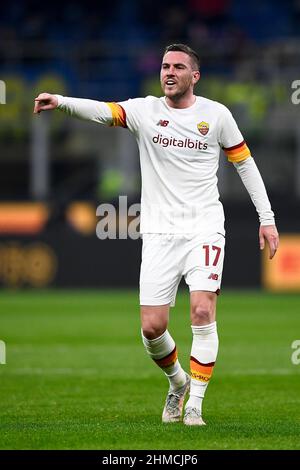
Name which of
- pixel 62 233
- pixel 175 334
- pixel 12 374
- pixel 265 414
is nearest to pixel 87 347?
pixel 175 334

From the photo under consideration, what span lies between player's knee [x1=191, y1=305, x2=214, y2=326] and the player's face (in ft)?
4.72

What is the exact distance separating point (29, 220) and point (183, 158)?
1622cm

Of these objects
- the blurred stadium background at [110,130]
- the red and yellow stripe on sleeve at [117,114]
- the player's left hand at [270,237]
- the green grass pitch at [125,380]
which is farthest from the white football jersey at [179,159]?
the blurred stadium background at [110,130]

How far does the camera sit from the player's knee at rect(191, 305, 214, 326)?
7258mm

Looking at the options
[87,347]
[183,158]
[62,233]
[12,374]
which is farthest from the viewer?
[62,233]

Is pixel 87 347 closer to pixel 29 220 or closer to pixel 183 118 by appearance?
pixel 183 118

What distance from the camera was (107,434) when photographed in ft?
22.3

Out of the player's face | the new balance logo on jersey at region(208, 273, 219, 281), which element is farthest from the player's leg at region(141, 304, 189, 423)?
the player's face

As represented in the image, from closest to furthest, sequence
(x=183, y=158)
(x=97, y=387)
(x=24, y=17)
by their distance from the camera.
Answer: (x=183, y=158) < (x=97, y=387) < (x=24, y=17)

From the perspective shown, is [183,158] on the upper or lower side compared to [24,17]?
lower

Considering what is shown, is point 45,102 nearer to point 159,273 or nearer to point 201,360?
point 159,273

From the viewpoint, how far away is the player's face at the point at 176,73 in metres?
7.38

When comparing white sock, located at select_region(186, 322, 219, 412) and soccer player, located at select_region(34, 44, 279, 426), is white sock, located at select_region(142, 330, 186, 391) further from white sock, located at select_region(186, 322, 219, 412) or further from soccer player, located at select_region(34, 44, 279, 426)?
white sock, located at select_region(186, 322, 219, 412)

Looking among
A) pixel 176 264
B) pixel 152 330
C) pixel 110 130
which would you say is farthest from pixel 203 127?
pixel 110 130
